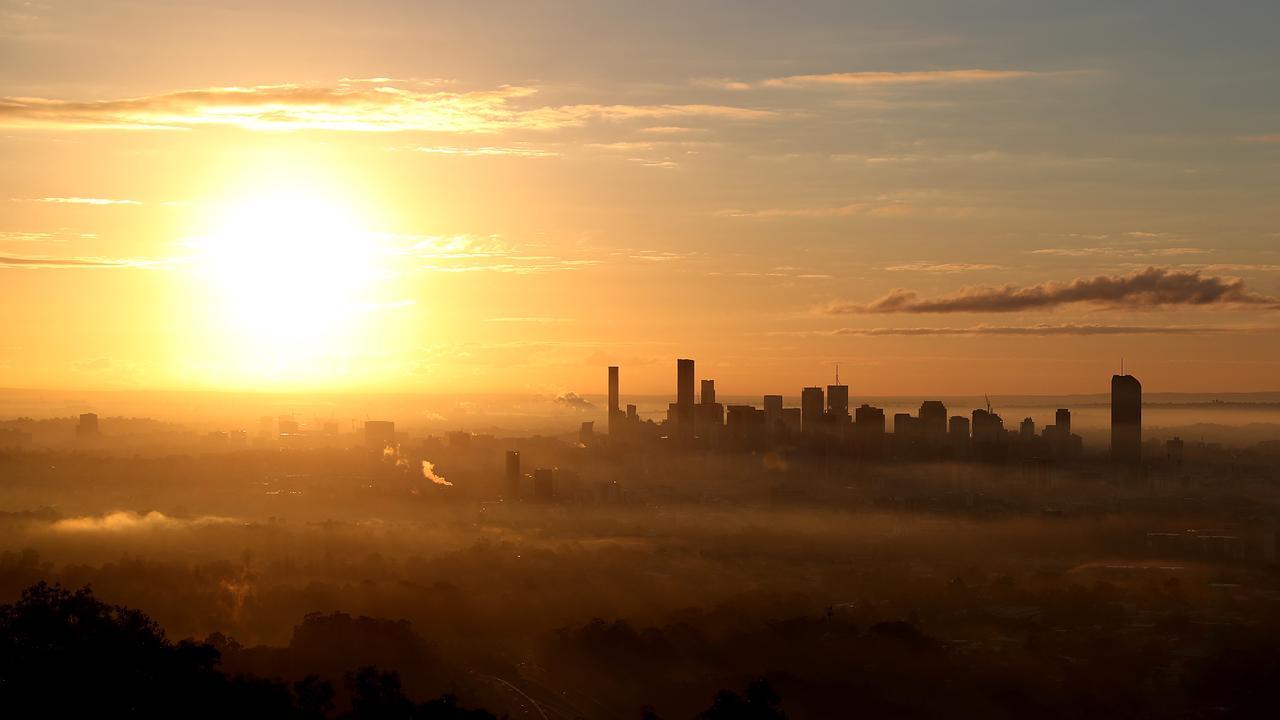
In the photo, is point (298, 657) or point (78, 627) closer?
point (78, 627)

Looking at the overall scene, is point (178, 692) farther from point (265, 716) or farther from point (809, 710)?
point (809, 710)

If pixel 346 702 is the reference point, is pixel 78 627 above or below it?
above

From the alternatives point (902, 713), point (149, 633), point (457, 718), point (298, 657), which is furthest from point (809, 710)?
point (149, 633)

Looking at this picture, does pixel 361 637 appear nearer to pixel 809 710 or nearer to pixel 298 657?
pixel 298 657

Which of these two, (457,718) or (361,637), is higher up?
(457,718)

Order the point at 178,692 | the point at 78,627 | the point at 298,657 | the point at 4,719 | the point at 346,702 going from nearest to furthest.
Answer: the point at 4,719, the point at 178,692, the point at 78,627, the point at 346,702, the point at 298,657

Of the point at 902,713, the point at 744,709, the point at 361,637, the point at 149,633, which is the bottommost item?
the point at 902,713

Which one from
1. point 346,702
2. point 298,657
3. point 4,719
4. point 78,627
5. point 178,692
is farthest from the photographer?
point 298,657

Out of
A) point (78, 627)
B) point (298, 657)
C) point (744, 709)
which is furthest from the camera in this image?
point (298, 657)

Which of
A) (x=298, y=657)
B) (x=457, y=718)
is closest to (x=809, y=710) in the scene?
(x=298, y=657)
